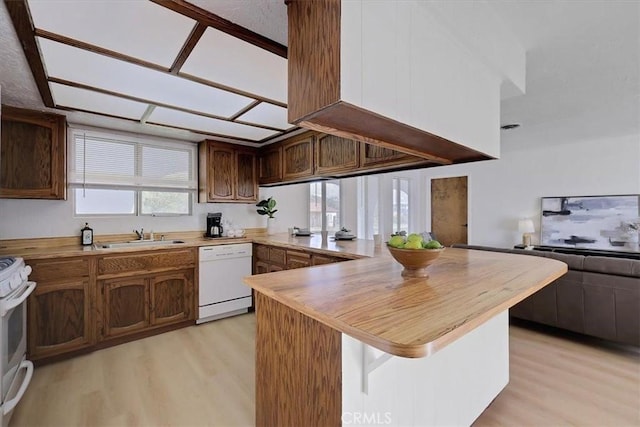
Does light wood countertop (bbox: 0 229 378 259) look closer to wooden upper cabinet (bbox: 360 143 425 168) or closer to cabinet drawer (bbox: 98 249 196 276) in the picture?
cabinet drawer (bbox: 98 249 196 276)

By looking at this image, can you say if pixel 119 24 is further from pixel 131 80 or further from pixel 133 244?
pixel 133 244

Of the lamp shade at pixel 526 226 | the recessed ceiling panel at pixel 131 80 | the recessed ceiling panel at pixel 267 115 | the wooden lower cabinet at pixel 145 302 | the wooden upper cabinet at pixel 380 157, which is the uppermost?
the recessed ceiling panel at pixel 267 115

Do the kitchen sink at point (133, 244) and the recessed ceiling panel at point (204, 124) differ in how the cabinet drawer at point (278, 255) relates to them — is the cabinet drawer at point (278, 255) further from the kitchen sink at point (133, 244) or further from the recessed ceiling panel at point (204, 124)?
the recessed ceiling panel at point (204, 124)

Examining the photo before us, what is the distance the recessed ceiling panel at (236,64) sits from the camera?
1466mm

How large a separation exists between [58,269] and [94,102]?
4.61ft

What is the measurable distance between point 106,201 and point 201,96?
6.27 ft

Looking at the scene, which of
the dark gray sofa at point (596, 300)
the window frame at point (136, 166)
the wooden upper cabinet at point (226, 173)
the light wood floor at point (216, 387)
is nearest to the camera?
the light wood floor at point (216, 387)

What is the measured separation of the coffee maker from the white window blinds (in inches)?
17.0

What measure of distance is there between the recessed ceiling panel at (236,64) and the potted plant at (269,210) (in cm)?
214

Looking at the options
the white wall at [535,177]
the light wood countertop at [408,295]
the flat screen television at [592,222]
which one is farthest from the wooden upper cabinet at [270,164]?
the flat screen television at [592,222]

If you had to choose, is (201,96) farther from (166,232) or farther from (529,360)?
(529,360)

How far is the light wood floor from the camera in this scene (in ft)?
5.65

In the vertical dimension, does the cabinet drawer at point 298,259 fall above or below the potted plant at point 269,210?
below

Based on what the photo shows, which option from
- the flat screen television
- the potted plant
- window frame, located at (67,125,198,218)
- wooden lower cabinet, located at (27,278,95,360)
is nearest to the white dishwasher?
the potted plant
